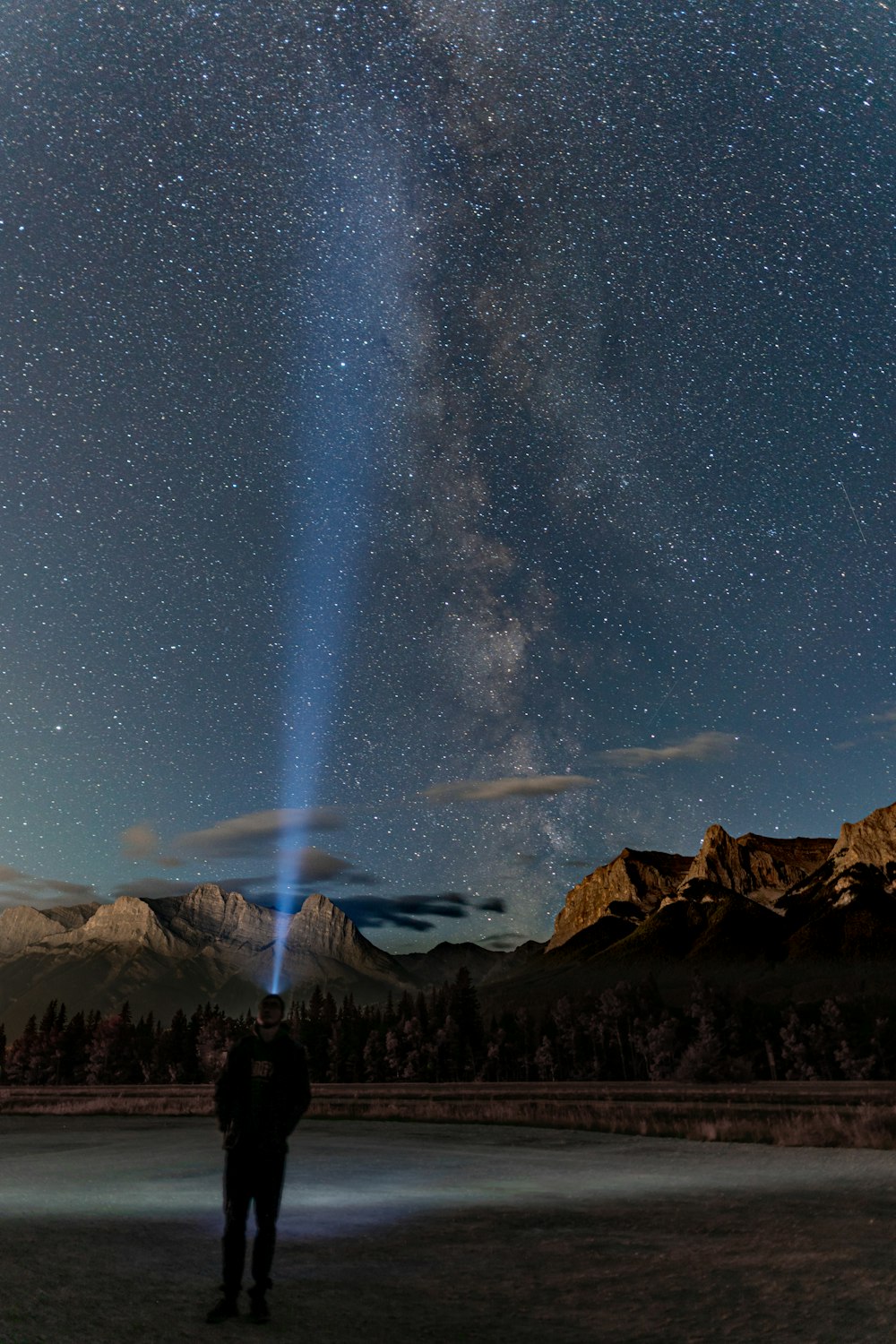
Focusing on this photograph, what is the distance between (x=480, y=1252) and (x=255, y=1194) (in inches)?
136

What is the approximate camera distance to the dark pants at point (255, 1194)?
24.4 ft

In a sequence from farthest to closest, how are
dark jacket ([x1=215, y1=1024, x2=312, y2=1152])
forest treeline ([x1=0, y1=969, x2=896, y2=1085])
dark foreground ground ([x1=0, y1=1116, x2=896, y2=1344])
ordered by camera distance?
forest treeline ([x1=0, y1=969, x2=896, y2=1085]), dark jacket ([x1=215, y1=1024, x2=312, y2=1152]), dark foreground ground ([x1=0, y1=1116, x2=896, y2=1344])

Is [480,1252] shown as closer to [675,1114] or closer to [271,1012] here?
[271,1012]

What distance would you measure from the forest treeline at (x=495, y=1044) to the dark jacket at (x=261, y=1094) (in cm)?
10654

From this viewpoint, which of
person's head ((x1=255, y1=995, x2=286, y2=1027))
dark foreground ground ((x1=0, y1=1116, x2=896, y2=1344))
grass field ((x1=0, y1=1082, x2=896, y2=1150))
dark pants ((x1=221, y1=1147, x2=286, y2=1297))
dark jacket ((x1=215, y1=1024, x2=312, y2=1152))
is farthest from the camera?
grass field ((x1=0, y1=1082, x2=896, y2=1150))

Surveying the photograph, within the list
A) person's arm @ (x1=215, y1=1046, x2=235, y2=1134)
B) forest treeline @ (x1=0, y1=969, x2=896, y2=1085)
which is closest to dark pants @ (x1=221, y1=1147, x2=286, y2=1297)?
person's arm @ (x1=215, y1=1046, x2=235, y2=1134)

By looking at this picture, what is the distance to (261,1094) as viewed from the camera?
25.1ft

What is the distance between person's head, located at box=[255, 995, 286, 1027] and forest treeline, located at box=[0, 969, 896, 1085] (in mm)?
106620

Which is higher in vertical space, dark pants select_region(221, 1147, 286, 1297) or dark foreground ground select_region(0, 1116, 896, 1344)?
dark pants select_region(221, 1147, 286, 1297)

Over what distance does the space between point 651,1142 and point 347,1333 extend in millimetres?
18986

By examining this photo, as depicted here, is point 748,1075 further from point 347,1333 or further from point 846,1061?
point 347,1333

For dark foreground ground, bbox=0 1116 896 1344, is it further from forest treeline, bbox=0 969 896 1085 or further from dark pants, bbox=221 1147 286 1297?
forest treeline, bbox=0 969 896 1085

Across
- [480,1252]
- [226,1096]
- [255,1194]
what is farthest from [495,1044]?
[226,1096]

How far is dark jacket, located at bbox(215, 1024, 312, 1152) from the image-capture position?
7.59 m
